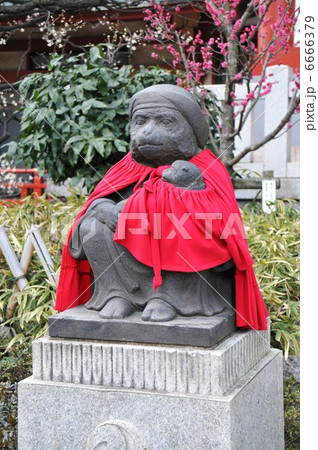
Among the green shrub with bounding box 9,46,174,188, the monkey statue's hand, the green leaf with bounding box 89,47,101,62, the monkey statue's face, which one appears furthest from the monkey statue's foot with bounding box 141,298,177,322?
the green leaf with bounding box 89,47,101,62

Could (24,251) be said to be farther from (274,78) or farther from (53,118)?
(274,78)

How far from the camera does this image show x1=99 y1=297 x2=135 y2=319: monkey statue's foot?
2.81m

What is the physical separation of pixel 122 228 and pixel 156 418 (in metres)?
0.84

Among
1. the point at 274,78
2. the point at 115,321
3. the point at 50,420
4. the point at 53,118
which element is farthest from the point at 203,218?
the point at 274,78

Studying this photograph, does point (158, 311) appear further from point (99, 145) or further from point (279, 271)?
point (99, 145)

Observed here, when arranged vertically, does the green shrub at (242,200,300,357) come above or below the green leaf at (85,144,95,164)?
below

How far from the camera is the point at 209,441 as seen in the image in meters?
2.60

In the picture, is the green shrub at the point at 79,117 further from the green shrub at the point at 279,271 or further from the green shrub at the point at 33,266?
the green shrub at the point at 279,271

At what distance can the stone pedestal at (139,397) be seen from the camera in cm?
261

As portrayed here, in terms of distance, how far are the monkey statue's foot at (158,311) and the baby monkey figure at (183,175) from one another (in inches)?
21.1

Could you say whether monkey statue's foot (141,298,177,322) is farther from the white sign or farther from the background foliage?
the white sign

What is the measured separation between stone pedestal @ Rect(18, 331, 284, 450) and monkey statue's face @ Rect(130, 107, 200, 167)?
35.1 inches

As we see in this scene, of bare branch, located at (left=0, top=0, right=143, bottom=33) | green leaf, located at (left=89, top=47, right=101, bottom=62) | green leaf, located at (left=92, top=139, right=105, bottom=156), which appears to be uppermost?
bare branch, located at (left=0, top=0, right=143, bottom=33)

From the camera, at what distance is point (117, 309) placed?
283 centimetres
